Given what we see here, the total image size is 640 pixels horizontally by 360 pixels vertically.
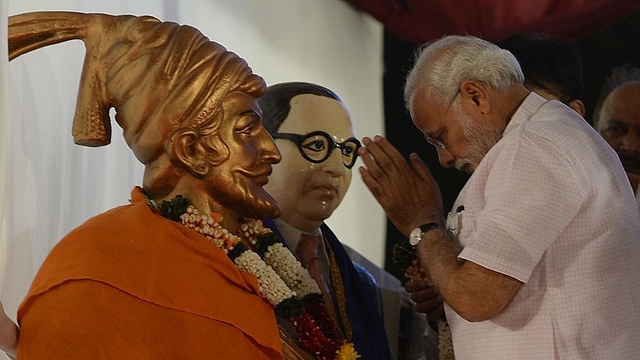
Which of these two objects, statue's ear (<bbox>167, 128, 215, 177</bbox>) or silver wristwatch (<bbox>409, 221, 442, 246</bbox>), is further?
silver wristwatch (<bbox>409, 221, 442, 246</bbox>)

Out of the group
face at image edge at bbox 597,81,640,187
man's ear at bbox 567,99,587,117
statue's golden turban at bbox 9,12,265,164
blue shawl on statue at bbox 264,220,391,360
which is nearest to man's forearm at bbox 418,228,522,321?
blue shawl on statue at bbox 264,220,391,360

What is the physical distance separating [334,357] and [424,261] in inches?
12.2

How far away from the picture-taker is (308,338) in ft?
7.81

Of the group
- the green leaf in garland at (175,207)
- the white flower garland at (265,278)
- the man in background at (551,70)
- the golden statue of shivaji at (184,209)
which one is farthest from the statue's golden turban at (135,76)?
the man in background at (551,70)

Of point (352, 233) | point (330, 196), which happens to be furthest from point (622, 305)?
point (352, 233)

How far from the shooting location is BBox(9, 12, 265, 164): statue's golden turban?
2.37 meters

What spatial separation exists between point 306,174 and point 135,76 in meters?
0.77

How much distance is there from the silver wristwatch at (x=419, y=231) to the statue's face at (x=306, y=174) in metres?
0.52

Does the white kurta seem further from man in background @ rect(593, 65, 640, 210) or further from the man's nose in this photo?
man in background @ rect(593, 65, 640, 210)

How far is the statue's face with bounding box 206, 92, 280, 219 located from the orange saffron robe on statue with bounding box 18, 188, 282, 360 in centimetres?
14

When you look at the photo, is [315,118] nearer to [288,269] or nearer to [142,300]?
[288,269]

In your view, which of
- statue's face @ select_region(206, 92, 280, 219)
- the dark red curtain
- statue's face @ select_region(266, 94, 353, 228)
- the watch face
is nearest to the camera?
statue's face @ select_region(206, 92, 280, 219)

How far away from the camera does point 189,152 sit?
93.5 inches

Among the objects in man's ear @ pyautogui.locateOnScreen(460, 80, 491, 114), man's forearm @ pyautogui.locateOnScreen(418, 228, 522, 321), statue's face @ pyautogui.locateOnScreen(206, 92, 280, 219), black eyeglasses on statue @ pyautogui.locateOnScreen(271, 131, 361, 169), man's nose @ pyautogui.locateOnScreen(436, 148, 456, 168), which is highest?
man's ear @ pyautogui.locateOnScreen(460, 80, 491, 114)
